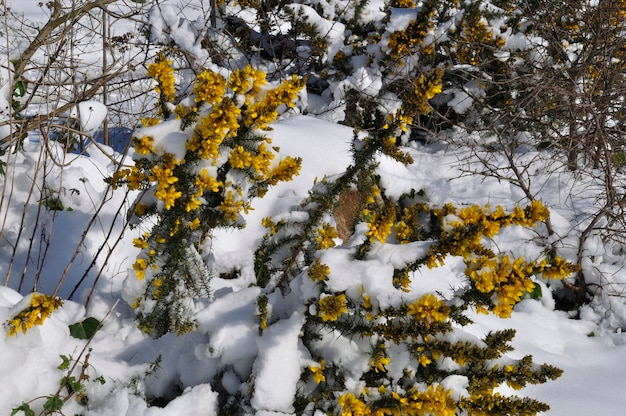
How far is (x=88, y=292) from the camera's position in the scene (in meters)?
2.39

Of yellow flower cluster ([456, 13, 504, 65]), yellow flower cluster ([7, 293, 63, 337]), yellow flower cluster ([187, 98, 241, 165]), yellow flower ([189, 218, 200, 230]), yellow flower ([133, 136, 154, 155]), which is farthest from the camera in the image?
yellow flower cluster ([456, 13, 504, 65])

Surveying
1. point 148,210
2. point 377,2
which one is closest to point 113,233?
point 148,210

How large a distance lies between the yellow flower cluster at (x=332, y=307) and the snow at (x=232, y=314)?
8 cm

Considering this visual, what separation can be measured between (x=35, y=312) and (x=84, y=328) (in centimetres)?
66

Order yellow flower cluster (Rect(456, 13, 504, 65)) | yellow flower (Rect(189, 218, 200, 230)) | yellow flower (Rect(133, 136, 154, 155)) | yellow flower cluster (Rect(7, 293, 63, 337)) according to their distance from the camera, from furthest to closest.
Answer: yellow flower cluster (Rect(456, 13, 504, 65)), yellow flower (Rect(189, 218, 200, 230)), yellow flower (Rect(133, 136, 154, 155)), yellow flower cluster (Rect(7, 293, 63, 337))

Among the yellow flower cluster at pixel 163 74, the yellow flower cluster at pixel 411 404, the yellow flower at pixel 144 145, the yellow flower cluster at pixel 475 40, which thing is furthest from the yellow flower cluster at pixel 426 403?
the yellow flower cluster at pixel 475 40

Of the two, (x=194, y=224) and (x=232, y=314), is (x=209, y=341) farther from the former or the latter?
(x=194, y=224)

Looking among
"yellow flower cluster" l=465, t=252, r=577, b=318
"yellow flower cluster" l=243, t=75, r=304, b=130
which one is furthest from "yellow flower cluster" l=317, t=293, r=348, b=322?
"yellow flower cluster" l=243, t=75, r=304, b=130

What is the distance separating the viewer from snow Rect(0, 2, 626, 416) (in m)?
1.71

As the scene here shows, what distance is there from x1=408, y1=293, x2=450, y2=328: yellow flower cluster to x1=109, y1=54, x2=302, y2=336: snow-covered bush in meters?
0.71

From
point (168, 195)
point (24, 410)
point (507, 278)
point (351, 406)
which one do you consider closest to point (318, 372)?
point (351, 406)

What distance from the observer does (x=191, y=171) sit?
188 centimetres

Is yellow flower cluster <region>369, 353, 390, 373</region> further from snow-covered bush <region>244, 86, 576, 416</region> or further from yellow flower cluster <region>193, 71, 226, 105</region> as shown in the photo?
yellow flower cluster <region>193, 71, 226, 105</region>

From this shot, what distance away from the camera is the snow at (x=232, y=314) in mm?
1709
